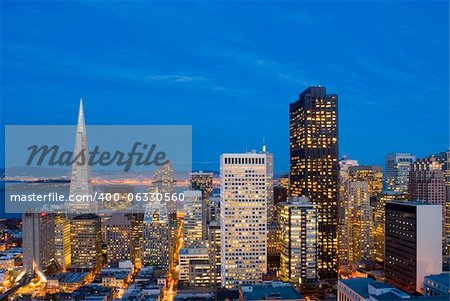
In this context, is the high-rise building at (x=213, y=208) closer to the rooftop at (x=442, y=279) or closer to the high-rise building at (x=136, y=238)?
the high-rise building at (x=136, y=238)

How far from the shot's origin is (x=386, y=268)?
2034 cm

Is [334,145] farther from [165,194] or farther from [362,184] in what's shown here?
[165,194]

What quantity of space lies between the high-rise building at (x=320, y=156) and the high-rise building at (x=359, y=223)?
2478mm

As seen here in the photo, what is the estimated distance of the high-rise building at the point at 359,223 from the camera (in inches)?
1018

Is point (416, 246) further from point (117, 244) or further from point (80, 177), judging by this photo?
point (80, 177)

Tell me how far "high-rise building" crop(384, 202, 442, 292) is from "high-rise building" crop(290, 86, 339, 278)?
493 centimetres

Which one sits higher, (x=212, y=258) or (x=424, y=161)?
(x=424, y=161)

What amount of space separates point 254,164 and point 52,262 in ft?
39.5

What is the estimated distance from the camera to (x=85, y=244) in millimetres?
25438

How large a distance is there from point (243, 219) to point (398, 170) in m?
23.6

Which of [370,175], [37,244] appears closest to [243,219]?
[37,244]

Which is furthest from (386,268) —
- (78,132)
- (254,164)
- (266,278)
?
(78,132)

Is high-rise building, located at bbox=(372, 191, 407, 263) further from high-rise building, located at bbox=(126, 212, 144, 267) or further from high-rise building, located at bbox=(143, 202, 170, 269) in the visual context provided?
high-rise building, located at bbox=(126, 212, 144, 267)

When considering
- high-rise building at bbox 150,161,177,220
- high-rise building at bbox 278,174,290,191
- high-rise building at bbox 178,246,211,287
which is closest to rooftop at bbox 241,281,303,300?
high-rise building at bbox 178,246,211,287
